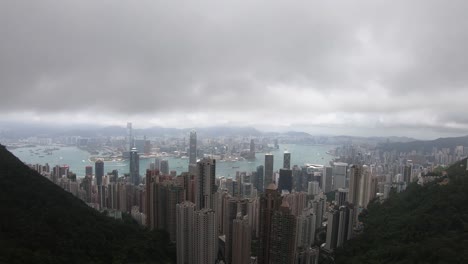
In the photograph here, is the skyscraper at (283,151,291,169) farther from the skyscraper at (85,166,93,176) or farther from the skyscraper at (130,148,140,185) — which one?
the skyscraper at (85,166,93,176)

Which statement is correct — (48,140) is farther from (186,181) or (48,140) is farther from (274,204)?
(274,204)

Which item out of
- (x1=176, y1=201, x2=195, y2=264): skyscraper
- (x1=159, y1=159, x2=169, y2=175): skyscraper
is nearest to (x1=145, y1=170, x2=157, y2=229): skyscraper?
(x1=176, y1=201, x2=195, y2=264): skyscraper

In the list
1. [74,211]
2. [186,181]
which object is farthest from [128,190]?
[74,211]

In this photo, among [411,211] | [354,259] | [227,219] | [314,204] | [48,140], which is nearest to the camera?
[354,259]

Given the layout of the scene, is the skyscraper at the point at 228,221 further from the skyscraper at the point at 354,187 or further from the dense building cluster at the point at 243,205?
the skyscraper at the point at 354,187

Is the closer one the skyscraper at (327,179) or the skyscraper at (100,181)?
the skyscraper at (100,181)

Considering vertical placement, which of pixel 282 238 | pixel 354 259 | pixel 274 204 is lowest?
pixel 354 259

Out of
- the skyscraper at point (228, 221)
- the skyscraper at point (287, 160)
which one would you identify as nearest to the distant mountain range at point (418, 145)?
the skyscraper at point (287, 160)
